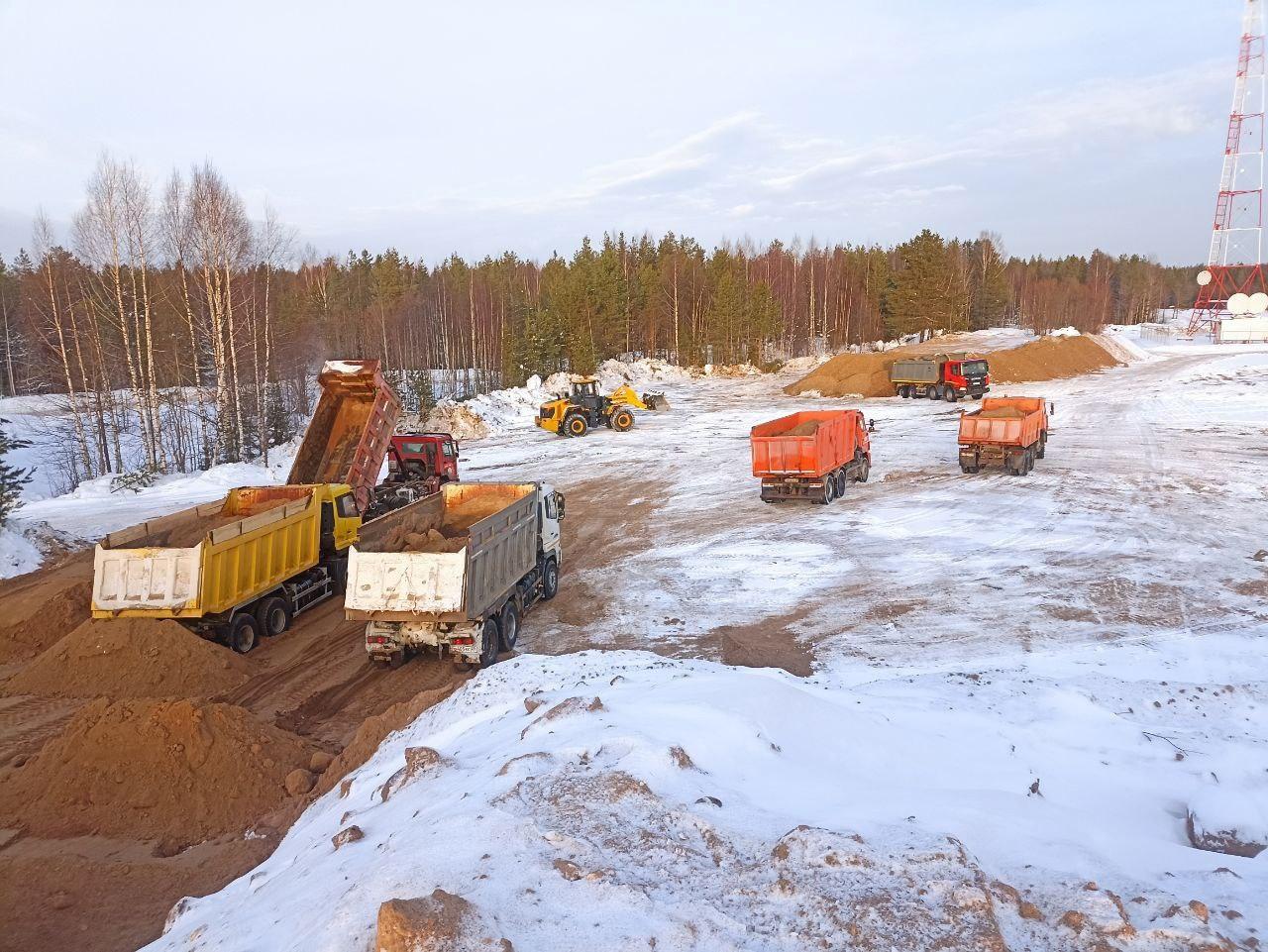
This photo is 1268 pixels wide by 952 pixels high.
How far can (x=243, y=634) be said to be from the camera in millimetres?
11922

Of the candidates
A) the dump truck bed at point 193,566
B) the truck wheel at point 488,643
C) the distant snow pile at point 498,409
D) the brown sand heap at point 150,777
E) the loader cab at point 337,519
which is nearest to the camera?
the brown sand heap at point 150,777

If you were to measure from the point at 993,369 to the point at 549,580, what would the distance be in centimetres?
4257

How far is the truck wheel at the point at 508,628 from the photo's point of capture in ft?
38.2

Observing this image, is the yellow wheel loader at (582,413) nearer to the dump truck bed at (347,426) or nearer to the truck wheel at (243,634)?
the dump truck bed at (347,426)

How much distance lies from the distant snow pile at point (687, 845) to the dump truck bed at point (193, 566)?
5.12m

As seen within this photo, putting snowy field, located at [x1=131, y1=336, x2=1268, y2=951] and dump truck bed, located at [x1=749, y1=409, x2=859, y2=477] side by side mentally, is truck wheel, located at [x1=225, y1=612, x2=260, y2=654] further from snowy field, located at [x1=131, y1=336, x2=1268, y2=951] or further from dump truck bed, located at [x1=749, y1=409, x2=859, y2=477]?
dump truck bed, located at [x1=749, y1=409, x2=859, y2=477]

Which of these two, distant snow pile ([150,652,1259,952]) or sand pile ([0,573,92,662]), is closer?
distant snow pile ([150,652,1259,952])

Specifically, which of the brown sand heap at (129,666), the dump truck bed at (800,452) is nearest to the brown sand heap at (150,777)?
the brown sand heap at (129,666)

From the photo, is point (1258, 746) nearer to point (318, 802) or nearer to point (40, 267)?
point (318, 802)

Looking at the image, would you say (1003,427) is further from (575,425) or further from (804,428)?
(575,425)

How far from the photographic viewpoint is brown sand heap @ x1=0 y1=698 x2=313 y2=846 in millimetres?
7371

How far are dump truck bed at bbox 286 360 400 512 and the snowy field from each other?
16.7 feet

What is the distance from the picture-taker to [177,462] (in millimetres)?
30609

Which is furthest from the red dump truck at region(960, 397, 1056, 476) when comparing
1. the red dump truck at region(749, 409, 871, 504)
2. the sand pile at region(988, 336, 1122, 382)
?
the sand pile at region(988, 336, 1122, 382)
